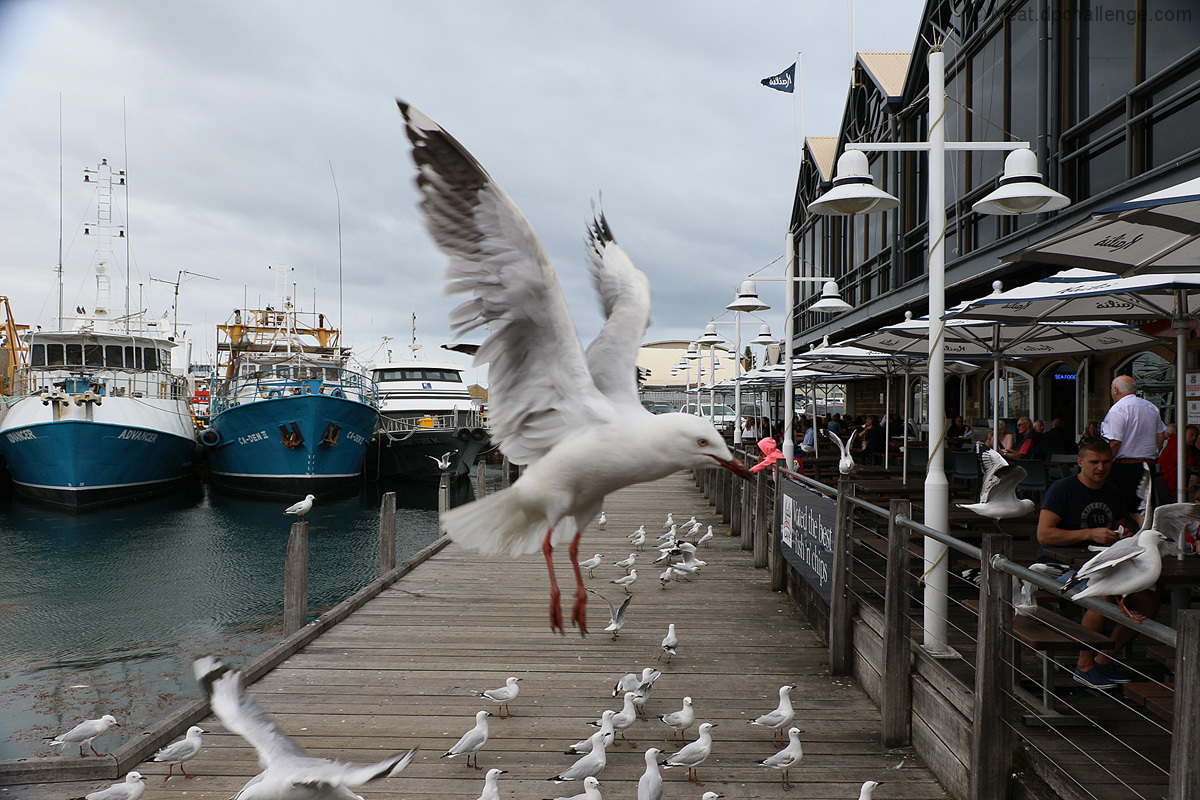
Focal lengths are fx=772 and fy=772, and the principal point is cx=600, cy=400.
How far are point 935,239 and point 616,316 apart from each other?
217cm

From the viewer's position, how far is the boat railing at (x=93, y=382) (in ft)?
75.3

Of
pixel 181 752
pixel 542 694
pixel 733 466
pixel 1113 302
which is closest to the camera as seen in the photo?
pixel 733 466

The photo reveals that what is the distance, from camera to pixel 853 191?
503 centimetres

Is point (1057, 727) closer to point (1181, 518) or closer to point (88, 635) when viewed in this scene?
point (1181, 518)

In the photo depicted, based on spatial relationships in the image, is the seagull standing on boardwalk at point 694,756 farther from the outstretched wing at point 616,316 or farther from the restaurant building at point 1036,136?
the restaurant building at point 1036,136

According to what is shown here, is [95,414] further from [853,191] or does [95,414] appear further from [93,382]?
[853,191]

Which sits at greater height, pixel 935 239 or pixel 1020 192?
pixel 1020 192

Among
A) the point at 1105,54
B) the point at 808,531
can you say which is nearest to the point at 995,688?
the point at 808,531

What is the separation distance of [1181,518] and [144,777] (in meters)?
5.23

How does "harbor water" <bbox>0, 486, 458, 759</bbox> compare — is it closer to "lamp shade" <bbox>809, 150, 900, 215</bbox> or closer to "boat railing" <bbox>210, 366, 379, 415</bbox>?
"boat railing" <bbox>210, 366, 379, 415</bbox>

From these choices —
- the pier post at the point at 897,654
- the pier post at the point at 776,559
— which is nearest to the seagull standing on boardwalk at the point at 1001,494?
the pier post at the point at 897,654

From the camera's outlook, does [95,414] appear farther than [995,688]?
Yes

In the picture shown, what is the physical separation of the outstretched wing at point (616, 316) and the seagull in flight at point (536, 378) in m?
0.02

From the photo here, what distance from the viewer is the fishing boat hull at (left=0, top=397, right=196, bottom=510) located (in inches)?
883
